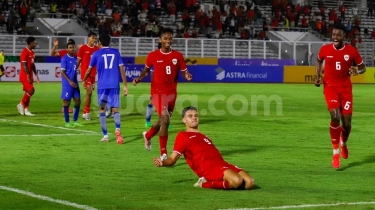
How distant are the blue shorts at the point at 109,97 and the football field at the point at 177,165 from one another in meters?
0.80

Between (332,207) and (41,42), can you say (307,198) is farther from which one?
(41,42)

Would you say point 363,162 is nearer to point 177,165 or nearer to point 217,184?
point 177,165

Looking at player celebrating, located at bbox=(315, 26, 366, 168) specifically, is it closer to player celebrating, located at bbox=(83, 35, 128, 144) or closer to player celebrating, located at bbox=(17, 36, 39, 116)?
player celebrating, located at bbox=(83, 35, 128, 144)

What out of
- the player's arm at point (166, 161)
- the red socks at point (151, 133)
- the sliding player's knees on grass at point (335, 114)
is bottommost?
the red socks at point (151, 133)

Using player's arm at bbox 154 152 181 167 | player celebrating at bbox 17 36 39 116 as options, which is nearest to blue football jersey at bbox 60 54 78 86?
player celebrating at bbox 17 36 39 116

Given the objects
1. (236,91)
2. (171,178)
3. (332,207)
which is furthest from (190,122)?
(236,91)

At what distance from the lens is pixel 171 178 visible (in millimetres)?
12164

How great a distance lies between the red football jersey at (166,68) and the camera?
1559 centimetres

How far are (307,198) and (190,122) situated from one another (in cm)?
191

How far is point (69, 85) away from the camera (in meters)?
21.1

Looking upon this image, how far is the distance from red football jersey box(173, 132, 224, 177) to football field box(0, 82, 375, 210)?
340 millimetres

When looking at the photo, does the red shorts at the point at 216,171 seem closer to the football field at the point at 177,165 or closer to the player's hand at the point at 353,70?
the football field at the point at 177,165

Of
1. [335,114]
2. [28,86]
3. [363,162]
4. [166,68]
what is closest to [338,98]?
[335,114]

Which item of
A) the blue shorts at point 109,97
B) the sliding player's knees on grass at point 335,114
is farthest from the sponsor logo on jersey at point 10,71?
the sliding player's knees on grass at point 335,114
